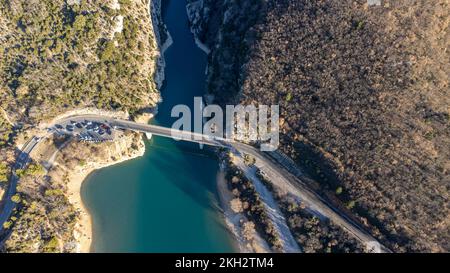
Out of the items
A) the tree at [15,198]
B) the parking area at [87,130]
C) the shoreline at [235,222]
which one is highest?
the parking area at [87,130]

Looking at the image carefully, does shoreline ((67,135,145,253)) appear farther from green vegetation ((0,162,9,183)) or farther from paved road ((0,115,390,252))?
green vegetation ((0,162,9,183))

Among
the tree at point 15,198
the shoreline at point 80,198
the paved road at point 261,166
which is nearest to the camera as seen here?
the paved road at point 261,166

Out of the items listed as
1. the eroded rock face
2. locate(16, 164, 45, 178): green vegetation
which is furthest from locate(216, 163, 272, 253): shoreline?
locate(16, 164, 45, 178): green vegetation

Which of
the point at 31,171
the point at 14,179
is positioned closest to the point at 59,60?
the point at 31,171

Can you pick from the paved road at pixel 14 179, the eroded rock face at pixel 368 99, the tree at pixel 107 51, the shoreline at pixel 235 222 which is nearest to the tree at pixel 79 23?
the tree at pixel 107 51

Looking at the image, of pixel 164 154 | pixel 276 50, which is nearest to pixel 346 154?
pixel 276 50

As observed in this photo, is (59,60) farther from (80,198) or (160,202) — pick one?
(160,202)

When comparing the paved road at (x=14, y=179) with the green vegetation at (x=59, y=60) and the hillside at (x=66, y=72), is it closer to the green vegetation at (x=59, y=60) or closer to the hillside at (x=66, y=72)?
the hillside at (x=66, y=72)

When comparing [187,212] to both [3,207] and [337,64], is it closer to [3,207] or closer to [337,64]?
[3,207]
